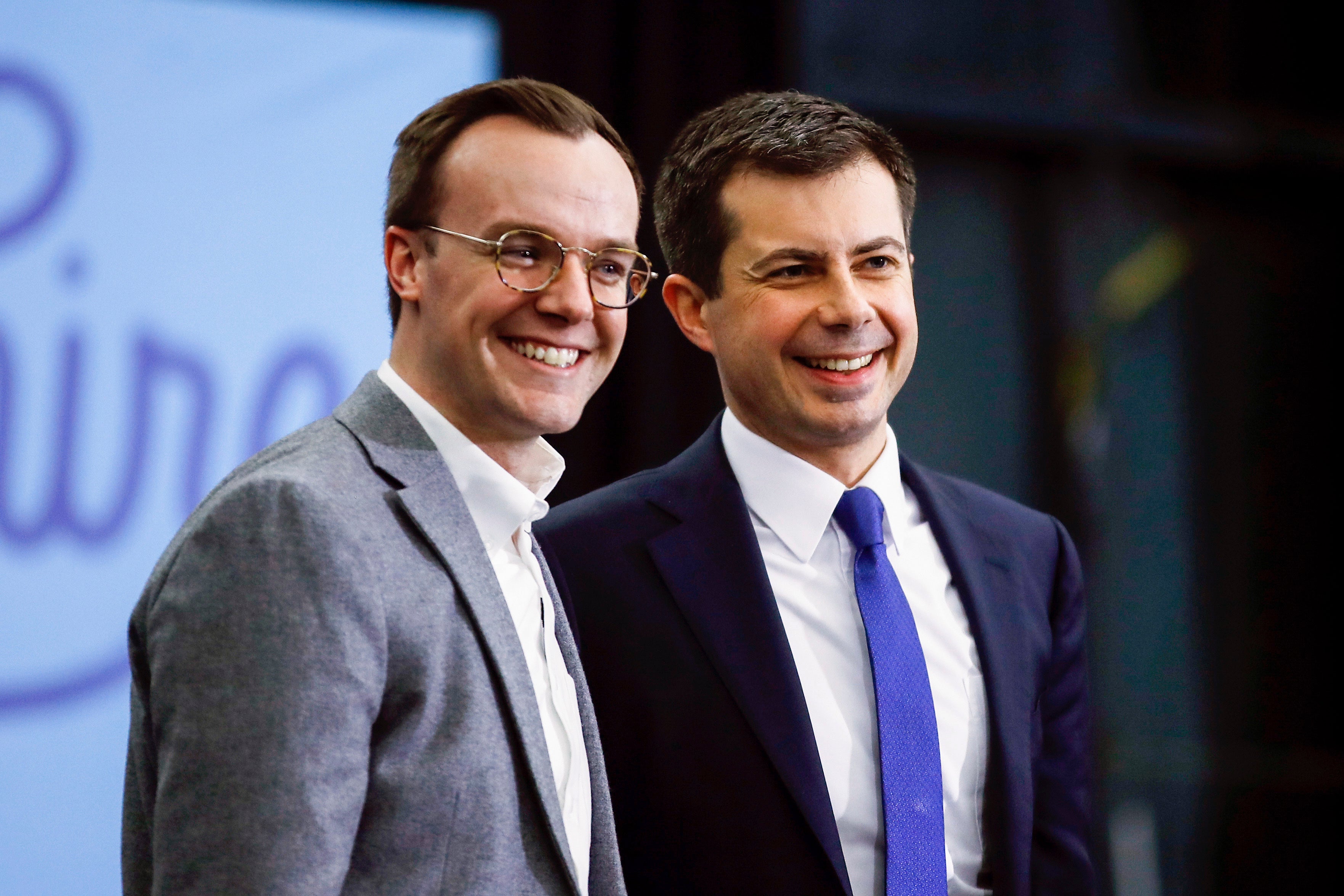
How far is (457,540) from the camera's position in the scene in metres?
1.25

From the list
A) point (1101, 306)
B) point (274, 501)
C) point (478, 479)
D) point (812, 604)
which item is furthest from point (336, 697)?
point (1101, 306)

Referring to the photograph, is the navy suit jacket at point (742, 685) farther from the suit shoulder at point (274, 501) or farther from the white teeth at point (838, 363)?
the suit shoulder at point (274, 501)

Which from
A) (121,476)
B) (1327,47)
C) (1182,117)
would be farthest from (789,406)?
(1327,47)

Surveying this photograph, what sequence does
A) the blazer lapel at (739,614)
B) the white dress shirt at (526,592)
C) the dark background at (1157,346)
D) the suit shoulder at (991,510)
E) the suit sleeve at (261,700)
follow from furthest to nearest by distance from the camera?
the dark background at (1157,346) < the suit shoulder at (991,510) < the blazer lapel at (739,614) < the white dress shirt at (526,592) < the suit sleeve at (261,700)

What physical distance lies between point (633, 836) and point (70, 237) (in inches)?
65.4

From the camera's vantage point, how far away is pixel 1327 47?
4.29 m

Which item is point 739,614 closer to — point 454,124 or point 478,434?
point 478,434

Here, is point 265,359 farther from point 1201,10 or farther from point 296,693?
point 1201,10

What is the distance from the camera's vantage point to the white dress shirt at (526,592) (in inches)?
51.9

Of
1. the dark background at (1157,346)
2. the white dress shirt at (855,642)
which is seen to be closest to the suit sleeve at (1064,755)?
the white dress shirt at (855,642)

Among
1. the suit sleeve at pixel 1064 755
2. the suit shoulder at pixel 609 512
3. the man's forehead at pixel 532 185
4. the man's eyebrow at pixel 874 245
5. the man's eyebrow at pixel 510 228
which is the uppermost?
the man's forehead at pixel 532 185

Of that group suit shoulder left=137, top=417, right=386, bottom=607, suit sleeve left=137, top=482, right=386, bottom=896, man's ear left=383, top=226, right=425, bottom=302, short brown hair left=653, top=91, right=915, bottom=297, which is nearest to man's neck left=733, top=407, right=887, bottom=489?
short brown hair left=653, top=91, right=915, bottom=297

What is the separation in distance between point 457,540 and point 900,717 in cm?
64

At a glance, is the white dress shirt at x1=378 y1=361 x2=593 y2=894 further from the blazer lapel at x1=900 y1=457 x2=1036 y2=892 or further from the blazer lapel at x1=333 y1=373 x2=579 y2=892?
the blazer lapel at x1=900 y1=457 x2=1036 y2=892
